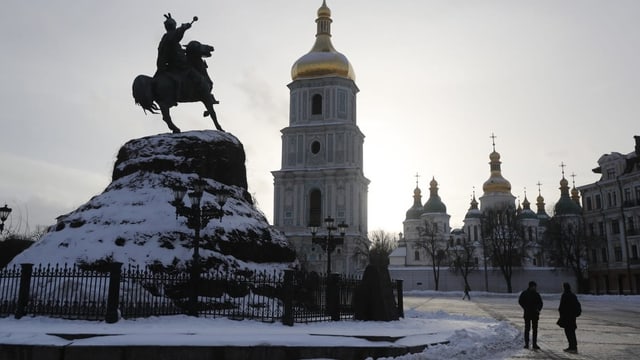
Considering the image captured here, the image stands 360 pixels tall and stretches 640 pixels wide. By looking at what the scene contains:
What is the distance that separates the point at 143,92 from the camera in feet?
69.4

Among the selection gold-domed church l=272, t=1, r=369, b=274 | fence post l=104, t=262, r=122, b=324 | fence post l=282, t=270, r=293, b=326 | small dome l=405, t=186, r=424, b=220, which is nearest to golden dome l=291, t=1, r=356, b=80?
gold-domed church l=272, t=1, r=369, b=274

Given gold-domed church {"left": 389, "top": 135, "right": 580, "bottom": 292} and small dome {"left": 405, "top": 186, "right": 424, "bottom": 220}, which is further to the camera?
small dome {"left": 405, "top": 186, "right": 424, "bottom": 220}

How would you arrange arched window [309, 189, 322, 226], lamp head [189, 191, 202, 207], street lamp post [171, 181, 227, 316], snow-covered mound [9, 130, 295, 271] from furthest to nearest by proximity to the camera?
arched window [309, 189, 322, 226], snow-covered mound [9, 130, 295, 271], lamp head [189, 191, 202, 207], street lamp post [171, 181, 227, 316]

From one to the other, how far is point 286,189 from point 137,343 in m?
59.1

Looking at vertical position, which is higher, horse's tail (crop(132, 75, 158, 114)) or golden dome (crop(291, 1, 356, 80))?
golden dome (crop(291, 1, 356, 80))

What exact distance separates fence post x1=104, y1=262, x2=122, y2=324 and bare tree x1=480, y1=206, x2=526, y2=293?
5212 centimetres

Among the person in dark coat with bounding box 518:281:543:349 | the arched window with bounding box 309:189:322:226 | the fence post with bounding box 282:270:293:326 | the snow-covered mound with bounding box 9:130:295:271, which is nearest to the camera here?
the person in dark coat with bounding box 518:281:543:349

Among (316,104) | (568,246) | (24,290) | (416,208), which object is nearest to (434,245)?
(568,246)

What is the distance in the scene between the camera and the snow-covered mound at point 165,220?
16.2 m

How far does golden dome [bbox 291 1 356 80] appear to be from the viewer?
71.2 meters

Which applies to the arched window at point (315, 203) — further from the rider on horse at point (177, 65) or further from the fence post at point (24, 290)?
the fence post at point (24, 290)

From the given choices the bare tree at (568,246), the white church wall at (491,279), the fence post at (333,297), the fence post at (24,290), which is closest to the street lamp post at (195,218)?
the fence post at (333,297)

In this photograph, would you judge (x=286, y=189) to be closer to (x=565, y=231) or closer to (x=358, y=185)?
(x=358, y=185)

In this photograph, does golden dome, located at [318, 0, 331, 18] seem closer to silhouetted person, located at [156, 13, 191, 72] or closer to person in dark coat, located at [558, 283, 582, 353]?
silhouetted person, located at [156, 13, 191, 72]
